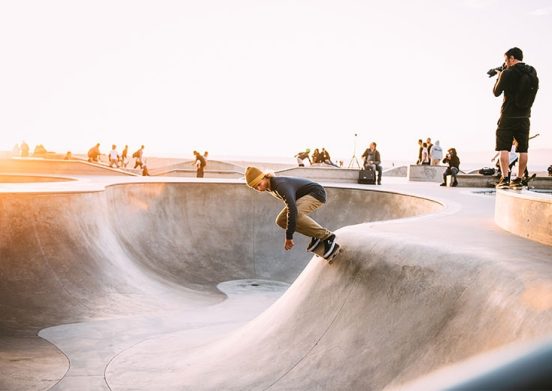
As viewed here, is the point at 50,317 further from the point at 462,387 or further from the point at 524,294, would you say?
the point at 462,387

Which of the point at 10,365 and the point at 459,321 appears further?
the point at 10,365

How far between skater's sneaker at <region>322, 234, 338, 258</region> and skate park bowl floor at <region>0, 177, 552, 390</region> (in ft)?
0.64

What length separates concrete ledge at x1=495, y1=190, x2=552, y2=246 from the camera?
193 inches

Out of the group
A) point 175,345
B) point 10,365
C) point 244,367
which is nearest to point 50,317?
point 10,365

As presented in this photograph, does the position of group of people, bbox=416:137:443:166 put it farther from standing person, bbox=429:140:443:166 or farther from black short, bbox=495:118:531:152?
black short, bbox=495:118:531:152

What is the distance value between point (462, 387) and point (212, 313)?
418 inches

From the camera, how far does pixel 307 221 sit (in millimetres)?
5852

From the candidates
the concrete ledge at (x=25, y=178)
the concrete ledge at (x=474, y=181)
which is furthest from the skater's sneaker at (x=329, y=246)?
the concrete ledge at (x=474, y=181)

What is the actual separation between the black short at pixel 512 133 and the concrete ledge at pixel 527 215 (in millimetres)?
743

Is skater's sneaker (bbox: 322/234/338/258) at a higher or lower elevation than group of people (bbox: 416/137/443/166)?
lower

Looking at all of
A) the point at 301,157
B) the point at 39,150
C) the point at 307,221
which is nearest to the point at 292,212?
the point at 307,221

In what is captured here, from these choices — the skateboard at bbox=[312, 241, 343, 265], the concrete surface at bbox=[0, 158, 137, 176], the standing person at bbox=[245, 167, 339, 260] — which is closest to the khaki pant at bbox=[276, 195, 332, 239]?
the standing person at bbox=[245, 167, 339, 260]

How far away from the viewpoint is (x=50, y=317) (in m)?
8.68

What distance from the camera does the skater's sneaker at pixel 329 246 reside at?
5.56 m
